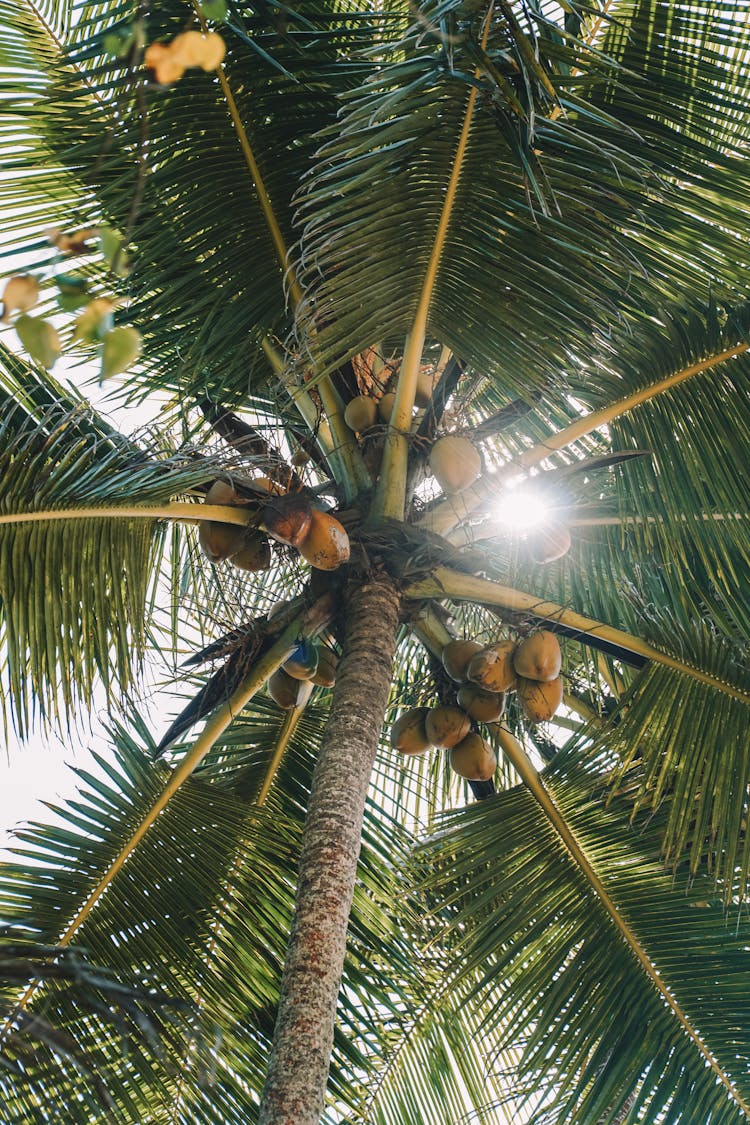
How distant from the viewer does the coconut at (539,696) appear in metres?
3.64

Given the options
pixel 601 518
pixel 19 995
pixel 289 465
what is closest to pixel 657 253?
pixel 601 518

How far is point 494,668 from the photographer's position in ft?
11.7

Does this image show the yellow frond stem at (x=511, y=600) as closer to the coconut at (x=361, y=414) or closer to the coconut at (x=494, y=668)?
the coconut at (x=494, y=668)

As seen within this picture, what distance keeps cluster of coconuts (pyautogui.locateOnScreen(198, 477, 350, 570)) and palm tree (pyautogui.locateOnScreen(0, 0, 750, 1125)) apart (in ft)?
0.05

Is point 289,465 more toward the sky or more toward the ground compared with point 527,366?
more toward the ground

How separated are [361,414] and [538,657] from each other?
3.35 ft

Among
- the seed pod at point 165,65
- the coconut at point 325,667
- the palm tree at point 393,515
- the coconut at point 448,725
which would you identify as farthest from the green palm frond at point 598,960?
the seed pod at point 165,65

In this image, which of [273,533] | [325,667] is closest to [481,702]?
[325,667]

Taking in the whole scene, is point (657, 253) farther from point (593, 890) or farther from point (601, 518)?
point (593, 890)

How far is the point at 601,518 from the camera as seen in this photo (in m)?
4.00

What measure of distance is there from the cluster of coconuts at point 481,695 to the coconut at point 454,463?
56cm

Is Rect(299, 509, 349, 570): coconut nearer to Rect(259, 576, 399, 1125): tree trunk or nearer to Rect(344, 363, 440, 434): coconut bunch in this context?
Rect(259, 576, 399, 1125): tree trunk

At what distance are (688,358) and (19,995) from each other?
9.43 feet

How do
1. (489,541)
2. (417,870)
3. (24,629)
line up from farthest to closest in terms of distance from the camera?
(417,870), (489,541), (24,629)
